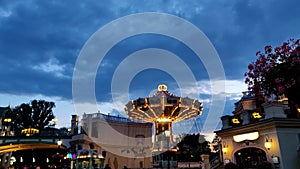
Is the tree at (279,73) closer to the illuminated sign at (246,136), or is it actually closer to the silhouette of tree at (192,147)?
the illuminated sign at (246,136)

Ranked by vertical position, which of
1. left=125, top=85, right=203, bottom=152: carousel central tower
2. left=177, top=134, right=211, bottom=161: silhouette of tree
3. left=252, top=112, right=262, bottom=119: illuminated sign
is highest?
left=125, top=85, right=203, bottom=152: carousel central tower

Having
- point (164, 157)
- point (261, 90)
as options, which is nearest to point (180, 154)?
point (164, 157)

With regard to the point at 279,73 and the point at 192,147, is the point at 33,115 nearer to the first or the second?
the point at 192,147

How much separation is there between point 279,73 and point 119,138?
3439cm

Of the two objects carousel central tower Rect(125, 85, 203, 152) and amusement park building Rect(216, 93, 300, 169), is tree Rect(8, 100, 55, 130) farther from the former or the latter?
amusement park building Rect(216, 93, 300, 169)

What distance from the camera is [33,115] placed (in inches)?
1914

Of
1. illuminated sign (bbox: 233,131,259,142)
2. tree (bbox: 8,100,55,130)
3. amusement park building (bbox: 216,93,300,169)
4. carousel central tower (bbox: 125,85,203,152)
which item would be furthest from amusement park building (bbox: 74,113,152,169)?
illuminated sign (bbox: 233,131,259,142)

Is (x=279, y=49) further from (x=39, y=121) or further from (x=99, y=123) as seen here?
(x=39, y=121)

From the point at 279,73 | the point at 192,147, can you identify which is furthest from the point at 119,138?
the point at 279,73

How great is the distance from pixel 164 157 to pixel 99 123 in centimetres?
1130

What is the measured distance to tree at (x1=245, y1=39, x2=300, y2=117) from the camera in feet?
29.3

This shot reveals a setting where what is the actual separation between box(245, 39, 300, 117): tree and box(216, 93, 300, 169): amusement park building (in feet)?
17.1

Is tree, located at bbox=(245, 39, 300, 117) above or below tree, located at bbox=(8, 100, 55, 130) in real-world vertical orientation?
below

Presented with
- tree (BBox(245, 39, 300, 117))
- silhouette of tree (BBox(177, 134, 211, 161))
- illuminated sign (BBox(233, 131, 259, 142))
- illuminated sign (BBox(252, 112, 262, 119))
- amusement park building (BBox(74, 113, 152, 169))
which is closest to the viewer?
tree (BBox(245, 39, 300, 117))
